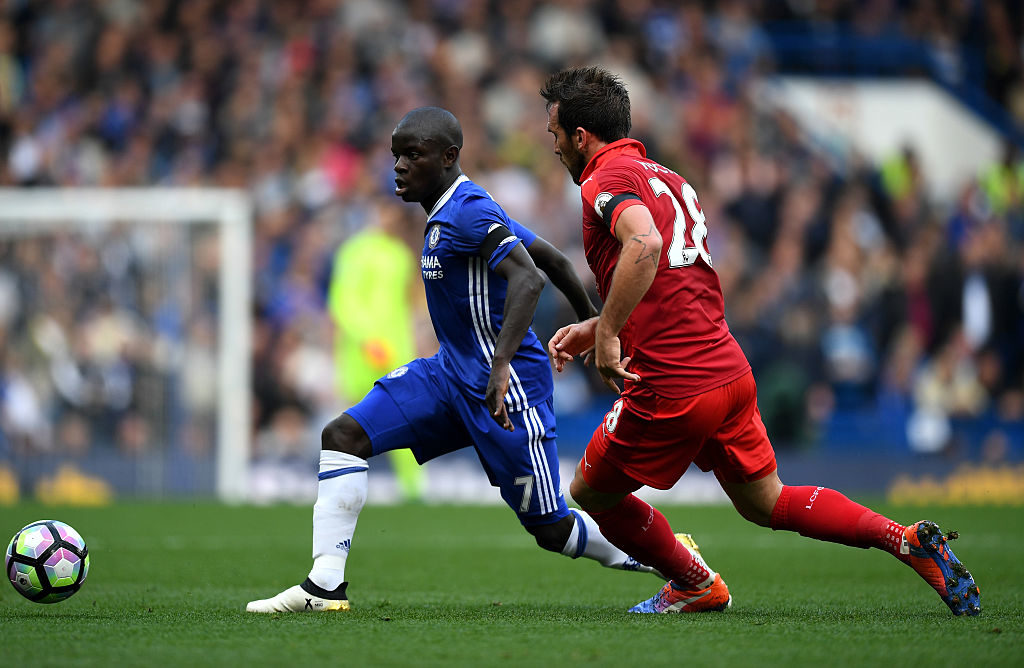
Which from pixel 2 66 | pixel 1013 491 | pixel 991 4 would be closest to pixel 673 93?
pixel 991 4

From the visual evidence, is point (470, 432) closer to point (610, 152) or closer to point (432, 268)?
point (432, 268)

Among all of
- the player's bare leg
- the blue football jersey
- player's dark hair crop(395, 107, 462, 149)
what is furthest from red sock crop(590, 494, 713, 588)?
player's dark hair crop(395, 107, 462, 149)

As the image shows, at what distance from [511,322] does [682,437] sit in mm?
812


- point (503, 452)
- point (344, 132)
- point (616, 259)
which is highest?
point (344, 132)

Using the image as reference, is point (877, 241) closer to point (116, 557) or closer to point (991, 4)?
point (991, 4)

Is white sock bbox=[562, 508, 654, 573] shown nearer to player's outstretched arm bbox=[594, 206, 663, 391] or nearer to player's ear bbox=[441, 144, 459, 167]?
player's outstretched arm bbox=[594, 206, 663, 391]

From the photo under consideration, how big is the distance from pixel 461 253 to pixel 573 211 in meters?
9.04

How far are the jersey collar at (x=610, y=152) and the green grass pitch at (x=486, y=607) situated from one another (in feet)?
5.76

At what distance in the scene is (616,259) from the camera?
5172 millimetres

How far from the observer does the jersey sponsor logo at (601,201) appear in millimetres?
4883

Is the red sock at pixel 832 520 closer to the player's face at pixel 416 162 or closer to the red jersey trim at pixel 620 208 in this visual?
the red jersey trim at pixel 620 208

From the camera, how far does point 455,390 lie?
5535 millimetres

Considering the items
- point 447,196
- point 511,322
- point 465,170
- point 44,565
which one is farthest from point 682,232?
point 465,170

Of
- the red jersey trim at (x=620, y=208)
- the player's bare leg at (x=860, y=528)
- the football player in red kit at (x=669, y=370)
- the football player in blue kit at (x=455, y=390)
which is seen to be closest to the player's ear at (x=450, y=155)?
the football player in blue kit at (x=455, y=390)
